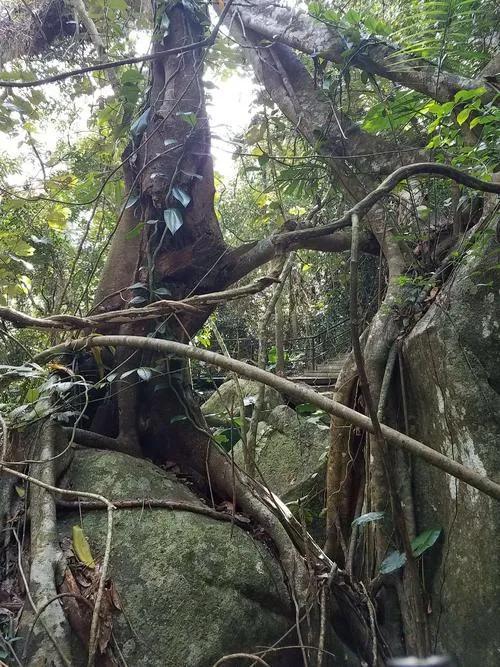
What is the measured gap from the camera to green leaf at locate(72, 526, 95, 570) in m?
2.15

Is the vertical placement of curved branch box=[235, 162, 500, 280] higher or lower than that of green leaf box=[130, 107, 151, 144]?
lower

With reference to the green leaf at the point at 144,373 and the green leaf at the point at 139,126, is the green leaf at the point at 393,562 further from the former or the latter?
the green leaf at the point at 139,126

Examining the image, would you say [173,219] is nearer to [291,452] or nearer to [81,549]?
[81,549]

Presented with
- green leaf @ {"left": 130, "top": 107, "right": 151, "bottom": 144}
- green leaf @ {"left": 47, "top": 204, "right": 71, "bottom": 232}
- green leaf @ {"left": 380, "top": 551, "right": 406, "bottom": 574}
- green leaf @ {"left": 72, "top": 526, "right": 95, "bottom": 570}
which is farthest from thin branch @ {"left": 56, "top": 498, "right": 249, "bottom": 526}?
green leaf @ {"left": 47, "top": 204, "right": 71, "bottom": 232}

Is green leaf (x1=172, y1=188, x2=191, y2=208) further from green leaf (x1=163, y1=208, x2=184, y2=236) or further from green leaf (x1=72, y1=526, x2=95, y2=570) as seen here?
green leaf (x1=72, y1=526, x2=95, y2=570)

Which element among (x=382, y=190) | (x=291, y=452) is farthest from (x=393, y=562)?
(x=291, y=452)

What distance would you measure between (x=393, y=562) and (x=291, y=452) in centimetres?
229

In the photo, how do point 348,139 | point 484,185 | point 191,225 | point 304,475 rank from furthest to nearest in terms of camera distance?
point 304,475, point 348,139, point 191,225, point 484,185

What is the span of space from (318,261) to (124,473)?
4.21 metres

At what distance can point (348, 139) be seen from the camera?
371cm

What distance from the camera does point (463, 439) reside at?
97.3 inches

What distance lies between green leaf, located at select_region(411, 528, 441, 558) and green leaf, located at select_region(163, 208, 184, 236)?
87.2 inches

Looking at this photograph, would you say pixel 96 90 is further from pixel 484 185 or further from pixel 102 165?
pixel 484 185

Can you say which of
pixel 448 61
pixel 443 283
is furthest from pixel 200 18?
pixel 443 283
